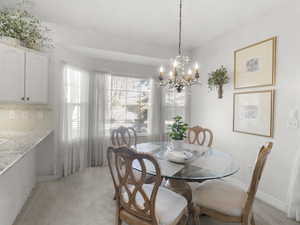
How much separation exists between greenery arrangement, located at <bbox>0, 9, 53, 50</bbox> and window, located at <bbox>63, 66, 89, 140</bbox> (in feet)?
2.15

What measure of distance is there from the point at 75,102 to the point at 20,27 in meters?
1.41

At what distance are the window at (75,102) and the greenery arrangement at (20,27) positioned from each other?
25.7 inches

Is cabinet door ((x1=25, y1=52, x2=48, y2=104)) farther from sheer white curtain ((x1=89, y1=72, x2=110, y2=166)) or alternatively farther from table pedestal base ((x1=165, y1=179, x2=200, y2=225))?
table pedestal base ((x1=165, y1=179, x2=200, y2=225))

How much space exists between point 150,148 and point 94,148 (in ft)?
5.60

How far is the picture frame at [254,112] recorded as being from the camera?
255 cm

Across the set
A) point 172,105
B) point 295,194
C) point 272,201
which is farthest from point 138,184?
point 172,105

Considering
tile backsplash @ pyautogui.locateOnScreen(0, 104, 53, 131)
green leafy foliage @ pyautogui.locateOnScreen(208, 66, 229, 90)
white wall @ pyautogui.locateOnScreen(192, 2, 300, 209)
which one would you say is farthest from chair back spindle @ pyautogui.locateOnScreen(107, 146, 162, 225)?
green leafy foliage @ pyautogui.locateOnScreen(208, 66, 229, 90)

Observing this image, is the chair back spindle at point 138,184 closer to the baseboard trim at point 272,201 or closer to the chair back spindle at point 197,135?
the chair back spindle at point 197,135

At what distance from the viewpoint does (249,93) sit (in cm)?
286

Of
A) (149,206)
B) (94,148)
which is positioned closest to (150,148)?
(149,206)

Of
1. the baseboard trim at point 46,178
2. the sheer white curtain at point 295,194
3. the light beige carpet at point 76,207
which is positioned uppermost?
the sheer white curtain at point 295,194

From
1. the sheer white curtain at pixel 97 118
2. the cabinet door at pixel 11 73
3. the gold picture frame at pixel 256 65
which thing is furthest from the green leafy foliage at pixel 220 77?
the cabinet door at pixel 11 73

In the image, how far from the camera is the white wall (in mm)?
2293

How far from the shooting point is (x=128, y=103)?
166 inches
